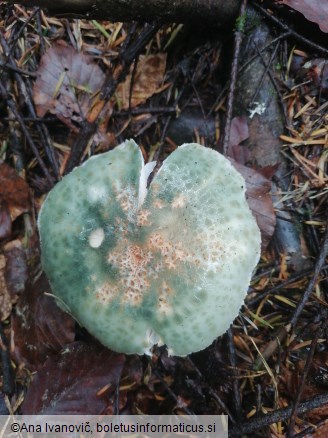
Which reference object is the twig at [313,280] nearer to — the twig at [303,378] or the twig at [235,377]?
the twig at [303,378]

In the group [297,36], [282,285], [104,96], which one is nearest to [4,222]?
[104,96]

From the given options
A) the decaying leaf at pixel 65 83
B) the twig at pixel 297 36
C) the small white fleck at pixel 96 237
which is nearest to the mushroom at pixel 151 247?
the small white fleck at pixel 96 237

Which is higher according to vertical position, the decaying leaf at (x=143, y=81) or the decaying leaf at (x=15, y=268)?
the decaying leaf at (x=143, y=81)

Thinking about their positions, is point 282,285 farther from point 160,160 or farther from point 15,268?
point 15,268

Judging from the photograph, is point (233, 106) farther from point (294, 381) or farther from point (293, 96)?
point (294, 381)

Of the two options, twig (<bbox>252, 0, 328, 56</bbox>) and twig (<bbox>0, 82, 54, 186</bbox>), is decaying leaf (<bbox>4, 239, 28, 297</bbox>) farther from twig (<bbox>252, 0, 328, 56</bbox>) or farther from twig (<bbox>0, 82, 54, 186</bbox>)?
twig (<bbox>252, 0, 328, 56</bbox>)

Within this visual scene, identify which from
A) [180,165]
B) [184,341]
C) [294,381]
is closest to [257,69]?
[180,165]

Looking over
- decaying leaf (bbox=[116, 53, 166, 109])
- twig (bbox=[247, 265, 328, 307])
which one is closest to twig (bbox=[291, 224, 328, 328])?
twig (bbox=[247, 265, 328, 307])
